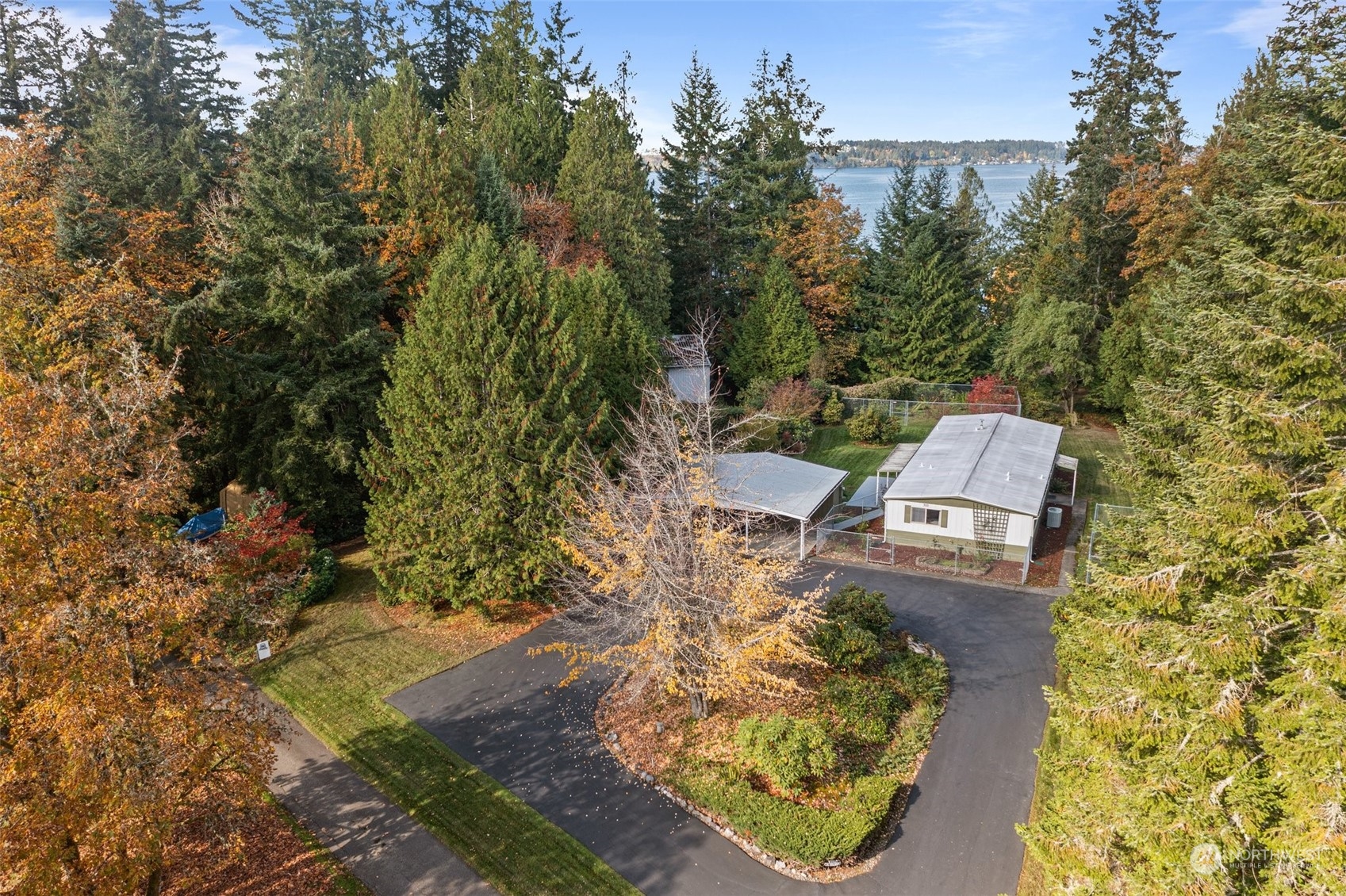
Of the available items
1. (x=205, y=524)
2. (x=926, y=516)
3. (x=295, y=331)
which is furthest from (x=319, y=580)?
(x=926, y=516)

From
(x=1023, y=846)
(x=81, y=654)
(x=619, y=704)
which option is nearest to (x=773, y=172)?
(x=619, y=704)

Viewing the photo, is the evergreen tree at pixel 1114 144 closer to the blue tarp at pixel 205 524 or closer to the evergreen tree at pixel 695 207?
the evergreen tree at pixel 695 207

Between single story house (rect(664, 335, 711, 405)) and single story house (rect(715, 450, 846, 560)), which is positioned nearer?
single story house (rect(715, 450, 846, 560))

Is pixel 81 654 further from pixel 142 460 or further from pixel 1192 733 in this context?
pixel 1192 733

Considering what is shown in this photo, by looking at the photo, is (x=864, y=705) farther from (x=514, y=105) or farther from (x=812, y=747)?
(x=514, y=105)

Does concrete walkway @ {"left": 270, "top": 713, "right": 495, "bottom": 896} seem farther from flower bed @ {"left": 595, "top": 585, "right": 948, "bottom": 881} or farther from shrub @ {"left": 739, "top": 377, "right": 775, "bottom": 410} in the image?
shrub @ {"left": 739, "top": 377, "right": 775, "bottom": 410}

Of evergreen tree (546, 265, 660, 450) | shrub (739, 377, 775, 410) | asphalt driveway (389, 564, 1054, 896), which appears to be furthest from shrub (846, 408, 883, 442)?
asphalt driveway (389, 564, 1054, 896)
